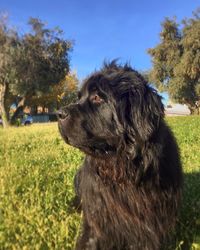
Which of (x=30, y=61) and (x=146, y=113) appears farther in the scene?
(x=30, y=61)

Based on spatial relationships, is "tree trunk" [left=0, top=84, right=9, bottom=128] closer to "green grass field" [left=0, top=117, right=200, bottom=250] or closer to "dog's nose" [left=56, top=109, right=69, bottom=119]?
"green grass field" [left=0, top=117, right=200, bottom=250]

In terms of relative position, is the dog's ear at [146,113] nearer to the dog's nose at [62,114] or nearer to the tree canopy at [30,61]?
the dog's nose at [62,114]

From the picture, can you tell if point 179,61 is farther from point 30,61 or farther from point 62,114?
point 62,114

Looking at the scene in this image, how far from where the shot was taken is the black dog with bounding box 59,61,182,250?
11.5 ft

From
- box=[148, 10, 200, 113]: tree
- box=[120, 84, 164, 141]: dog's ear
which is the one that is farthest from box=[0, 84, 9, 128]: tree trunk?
box=[120, 84, 164, 141]: dog's ear

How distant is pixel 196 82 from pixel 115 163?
148 feet

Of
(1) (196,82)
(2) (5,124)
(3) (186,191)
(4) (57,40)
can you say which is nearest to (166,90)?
(1) (196,82)

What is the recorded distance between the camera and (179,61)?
46.9 m

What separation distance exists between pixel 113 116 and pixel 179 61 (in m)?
44.9

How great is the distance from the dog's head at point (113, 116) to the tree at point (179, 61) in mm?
41631

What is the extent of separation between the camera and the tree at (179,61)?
44469 millimetres

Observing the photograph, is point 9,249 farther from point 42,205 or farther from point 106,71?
point 106,71

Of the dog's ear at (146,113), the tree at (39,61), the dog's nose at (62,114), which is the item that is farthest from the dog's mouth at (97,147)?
the tree at (39,61)

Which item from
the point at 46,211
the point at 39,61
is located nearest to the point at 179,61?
the point at 39,61
